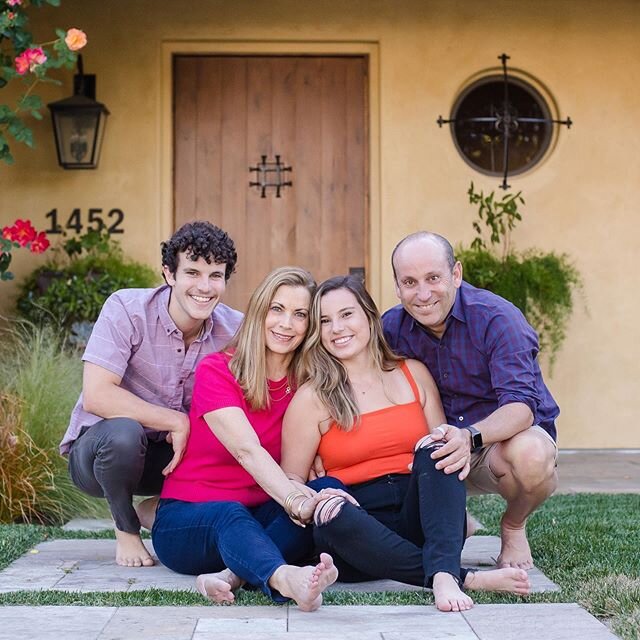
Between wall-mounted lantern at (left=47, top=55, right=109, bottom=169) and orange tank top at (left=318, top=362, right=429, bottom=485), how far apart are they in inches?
144

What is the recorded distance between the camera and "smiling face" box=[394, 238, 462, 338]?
3.30 m

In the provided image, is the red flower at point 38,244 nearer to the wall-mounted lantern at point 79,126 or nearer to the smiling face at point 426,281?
the wall-mounted lantern at point 79,126

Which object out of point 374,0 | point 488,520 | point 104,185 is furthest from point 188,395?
point 374,0

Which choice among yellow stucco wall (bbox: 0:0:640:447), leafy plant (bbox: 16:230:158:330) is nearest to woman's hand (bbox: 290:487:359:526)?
leafy plant (bbox: 16:230:158:330)

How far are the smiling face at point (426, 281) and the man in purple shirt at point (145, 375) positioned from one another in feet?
Result: 1.87

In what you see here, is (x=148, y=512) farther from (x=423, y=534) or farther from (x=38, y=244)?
(x=38, y=244)

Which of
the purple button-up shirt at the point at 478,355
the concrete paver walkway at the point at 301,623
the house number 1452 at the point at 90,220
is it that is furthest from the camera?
the house number 1452 at the point at 90,220

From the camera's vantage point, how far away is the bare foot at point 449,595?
267 centimetres

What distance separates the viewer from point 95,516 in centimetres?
455

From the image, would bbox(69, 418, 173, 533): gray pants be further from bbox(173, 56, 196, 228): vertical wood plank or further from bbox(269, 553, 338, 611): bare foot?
bbox(173, 56, 196, 228): vertical wood plank

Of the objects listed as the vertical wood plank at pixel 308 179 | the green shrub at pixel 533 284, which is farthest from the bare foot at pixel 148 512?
the vertical wood plank at pixel 308 179

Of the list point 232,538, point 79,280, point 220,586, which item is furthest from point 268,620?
point 79,280

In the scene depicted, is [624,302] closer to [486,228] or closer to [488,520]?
[486,228]

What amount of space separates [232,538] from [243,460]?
0.24 metres
